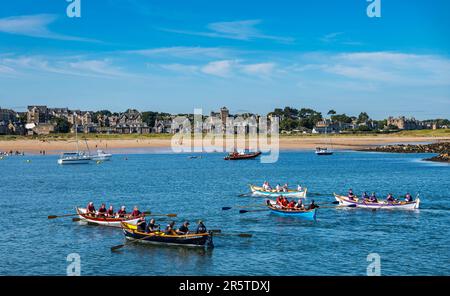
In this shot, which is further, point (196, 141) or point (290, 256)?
point (196, 141)

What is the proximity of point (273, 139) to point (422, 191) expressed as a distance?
447 feet

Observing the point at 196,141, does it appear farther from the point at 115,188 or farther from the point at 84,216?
the point at 84,216

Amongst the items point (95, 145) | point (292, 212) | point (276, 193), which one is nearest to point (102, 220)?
point (292, 212)

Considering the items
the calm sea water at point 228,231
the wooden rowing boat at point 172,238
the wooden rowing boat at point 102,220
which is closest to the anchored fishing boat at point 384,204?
the calm sea water at point 228,231

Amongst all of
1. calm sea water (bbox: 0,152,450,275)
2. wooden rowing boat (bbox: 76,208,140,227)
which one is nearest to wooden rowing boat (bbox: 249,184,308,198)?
calm sea water (bbox: 0,152,450,275)

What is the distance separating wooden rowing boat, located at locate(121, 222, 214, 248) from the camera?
31.5 metres

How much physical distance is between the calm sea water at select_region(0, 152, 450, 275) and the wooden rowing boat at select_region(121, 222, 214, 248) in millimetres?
430

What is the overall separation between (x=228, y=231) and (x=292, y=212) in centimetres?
681

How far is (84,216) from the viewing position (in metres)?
41.0

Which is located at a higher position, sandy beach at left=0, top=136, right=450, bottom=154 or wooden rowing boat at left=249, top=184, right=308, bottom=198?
sandy beach at left=0, top=136, right=450, bottom=154

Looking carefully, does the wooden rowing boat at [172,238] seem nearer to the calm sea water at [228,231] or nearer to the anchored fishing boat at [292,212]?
the calm sea water at [228,231]

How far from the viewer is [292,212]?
42000 mm

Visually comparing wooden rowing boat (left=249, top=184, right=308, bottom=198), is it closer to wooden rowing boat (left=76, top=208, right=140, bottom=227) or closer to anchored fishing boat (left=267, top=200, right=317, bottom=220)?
anchored fishing boat (left=267, top=200, right=317, bottom=220)

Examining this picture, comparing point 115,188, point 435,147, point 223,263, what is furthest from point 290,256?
point 435,147
